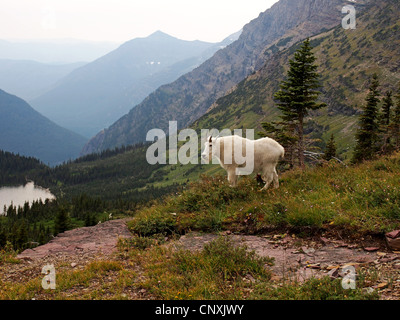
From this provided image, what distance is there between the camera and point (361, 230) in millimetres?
8102

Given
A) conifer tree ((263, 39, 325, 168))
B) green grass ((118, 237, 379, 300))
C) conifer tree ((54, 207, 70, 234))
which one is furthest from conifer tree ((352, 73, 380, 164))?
conifer tree ((54, 207, 70, 234))

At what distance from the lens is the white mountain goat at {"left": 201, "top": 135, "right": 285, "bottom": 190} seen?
44.3 ft

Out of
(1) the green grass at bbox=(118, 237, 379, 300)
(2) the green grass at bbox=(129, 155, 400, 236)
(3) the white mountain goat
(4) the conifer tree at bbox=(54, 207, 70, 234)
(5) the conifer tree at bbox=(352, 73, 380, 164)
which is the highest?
(5) the conifer tree at bbox=(352, 73, 380, 164)

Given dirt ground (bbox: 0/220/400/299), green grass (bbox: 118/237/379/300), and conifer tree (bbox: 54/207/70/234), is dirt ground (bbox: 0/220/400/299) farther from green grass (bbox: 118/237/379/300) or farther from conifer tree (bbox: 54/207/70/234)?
conifer tree (bbox: 54/207/70/234)

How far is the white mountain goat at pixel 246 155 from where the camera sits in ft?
44.3

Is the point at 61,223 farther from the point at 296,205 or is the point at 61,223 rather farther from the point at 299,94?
the point at 296,205

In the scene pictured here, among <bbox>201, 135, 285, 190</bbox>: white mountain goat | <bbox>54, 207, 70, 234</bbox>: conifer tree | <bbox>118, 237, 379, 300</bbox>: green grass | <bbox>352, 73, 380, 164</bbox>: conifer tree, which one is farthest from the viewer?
<bbox>54, 207, 70, 234</bbox>: conifer tree

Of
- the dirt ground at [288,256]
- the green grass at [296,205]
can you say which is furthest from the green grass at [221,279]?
the green grass at [296,205]

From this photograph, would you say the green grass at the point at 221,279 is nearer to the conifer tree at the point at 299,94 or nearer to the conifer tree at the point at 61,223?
the conifer tree at the point at 299,94

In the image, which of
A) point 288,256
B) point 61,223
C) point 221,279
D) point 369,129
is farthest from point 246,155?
point 61,223

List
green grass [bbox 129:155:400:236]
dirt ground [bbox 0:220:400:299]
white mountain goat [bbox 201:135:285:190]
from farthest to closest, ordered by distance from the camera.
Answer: white mountain goat [bbox 201:135:285:190], green grass [bbox 129:155:400:236], dirt ground [bbox 0:220:400:299]

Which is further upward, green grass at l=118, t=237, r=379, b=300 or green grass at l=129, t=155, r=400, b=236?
green grass at l=129, t=155, r=400, b=236

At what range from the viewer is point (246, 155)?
44.9ft
